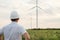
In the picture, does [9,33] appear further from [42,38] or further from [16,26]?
[42,38]

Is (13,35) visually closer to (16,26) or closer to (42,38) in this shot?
(16,26)

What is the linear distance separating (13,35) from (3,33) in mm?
357

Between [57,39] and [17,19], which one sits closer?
[17,19]

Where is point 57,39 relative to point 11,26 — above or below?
below

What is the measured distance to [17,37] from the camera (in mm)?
7879

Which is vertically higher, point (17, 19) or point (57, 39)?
point (17, 19)

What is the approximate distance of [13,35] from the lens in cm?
789

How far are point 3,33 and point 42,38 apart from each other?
1830 cm

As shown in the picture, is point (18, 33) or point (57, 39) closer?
point (18, 33)

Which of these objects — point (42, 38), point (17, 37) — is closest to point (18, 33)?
point (17, 37)

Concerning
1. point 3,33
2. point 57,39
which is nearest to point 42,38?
point 57,39

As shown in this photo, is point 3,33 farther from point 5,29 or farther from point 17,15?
point 17,15

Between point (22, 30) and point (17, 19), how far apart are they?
1.12 ft

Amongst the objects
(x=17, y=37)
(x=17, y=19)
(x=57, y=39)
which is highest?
(x=17, y=19)
